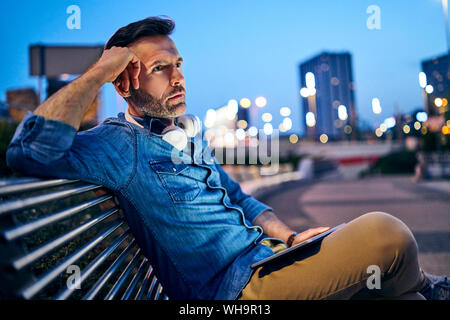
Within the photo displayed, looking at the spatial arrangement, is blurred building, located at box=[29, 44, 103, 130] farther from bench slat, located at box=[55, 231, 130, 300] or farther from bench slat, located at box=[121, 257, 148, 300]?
bench slat, located at box=[55, 231, 130, 300]

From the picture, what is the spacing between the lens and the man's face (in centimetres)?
184

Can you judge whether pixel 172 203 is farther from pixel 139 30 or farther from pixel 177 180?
pixel 139 30

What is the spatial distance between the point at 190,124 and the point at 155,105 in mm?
321

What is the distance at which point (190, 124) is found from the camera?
6.93 ft

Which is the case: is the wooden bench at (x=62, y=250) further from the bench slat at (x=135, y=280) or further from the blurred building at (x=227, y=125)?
the blurred building at (x=227, y=125)

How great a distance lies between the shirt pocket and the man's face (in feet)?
1.11

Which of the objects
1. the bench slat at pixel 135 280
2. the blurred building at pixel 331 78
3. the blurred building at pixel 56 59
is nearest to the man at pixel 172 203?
the bench slat at pixel 135 280

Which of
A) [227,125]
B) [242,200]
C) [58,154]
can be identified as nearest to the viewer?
[58,154]

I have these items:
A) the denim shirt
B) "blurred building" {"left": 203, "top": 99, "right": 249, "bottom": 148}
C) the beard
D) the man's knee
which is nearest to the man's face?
the beard

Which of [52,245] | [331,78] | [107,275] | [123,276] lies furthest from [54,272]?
[331,78]

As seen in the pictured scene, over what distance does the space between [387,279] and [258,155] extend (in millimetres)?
24488

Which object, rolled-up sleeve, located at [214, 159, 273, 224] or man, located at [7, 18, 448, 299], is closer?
man, located at [7, 18, 448, 299]

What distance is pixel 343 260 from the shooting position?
4.70 ft

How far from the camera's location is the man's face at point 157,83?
6.04 ft
